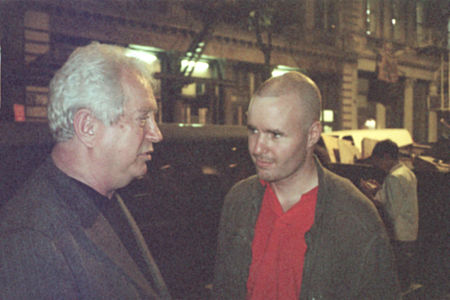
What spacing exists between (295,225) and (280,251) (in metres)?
0.18

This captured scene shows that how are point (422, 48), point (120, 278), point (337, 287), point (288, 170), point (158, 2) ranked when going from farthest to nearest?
point (422, 48) → point (158, 2) → point (288, 170) → point (337, 287) → point (120, 278)

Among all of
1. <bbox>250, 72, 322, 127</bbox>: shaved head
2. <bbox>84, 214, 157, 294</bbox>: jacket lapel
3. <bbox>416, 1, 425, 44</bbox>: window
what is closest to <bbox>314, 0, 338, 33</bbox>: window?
<bbox>416, 1, 425, 44</bbox>: window

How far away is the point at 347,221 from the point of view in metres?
2.28

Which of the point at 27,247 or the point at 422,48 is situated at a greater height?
the point at 422,48

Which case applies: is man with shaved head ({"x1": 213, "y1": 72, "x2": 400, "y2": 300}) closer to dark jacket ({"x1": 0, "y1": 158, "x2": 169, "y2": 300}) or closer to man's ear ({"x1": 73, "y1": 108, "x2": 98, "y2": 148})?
dark jacket ({"x1": 0, "y1": 158, "x2": 169, "y2": 300})

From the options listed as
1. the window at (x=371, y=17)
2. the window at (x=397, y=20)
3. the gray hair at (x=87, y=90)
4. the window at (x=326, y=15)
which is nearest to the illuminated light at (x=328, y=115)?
the window at (x=326, y=15)

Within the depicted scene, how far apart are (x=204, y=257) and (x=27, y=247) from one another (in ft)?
6.48

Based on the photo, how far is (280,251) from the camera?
2316 mm

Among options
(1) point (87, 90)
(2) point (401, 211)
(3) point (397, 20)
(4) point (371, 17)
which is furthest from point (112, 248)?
(3) point (397, 20)

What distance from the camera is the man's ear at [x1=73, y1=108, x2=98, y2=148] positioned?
1640 mm

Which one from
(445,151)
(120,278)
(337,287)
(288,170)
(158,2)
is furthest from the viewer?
(158,2)

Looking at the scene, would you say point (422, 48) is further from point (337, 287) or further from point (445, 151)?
point (337, 287)

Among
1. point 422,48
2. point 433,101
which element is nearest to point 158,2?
point 422,48

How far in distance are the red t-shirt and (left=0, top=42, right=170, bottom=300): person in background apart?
0.66 meters
